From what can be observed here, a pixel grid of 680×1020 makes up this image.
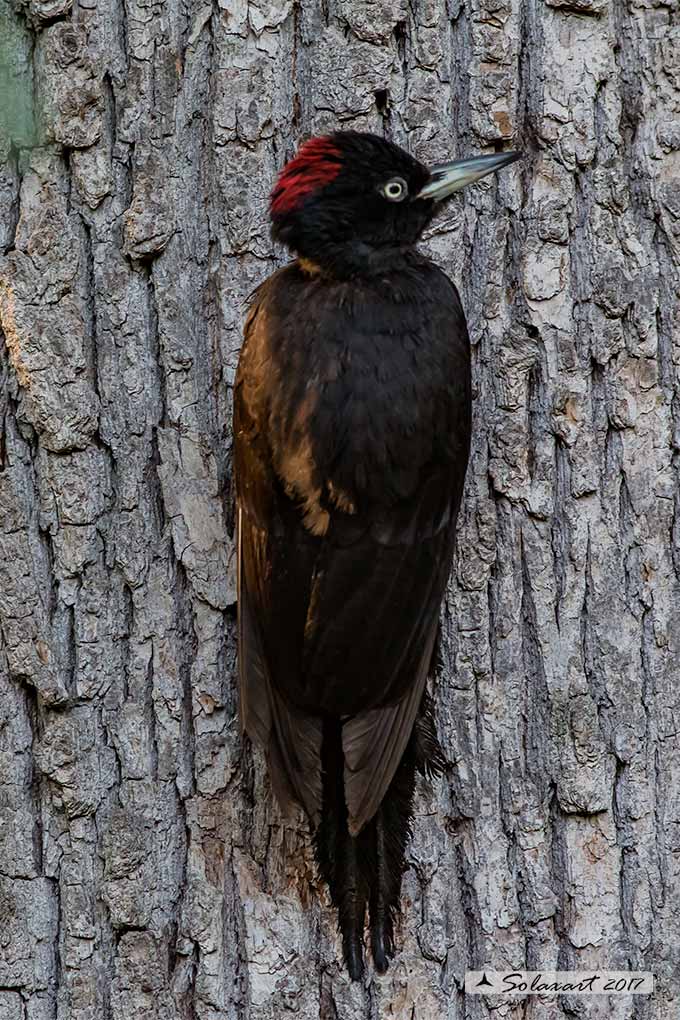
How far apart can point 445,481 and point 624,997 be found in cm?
136

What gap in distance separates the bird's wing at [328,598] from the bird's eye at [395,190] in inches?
16.6

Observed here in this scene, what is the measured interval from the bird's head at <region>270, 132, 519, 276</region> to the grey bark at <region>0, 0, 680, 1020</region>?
0.44ft

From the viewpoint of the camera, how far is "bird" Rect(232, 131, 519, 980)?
308cm

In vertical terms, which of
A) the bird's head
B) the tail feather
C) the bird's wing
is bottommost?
the tail feather

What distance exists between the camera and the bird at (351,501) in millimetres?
3084

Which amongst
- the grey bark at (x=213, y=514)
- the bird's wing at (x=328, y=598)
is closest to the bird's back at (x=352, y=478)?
the bird's wing at (x=328, y=598)

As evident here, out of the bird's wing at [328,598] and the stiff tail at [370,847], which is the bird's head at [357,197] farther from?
the stiff tail at [370,847]

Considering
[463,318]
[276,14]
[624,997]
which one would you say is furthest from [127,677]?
[276,14]

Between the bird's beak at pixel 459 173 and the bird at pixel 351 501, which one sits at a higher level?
the bird's beak at pixel 459 173

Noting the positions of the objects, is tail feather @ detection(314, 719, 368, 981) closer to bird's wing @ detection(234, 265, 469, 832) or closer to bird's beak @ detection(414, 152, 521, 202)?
bird's wing @ detection(234, 265, 469, 832)

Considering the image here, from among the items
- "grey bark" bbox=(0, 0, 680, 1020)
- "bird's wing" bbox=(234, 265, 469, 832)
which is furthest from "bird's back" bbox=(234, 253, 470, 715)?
"grey bark" bbox=(0, 0, 680, 1020)

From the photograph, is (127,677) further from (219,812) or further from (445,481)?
(445,481)

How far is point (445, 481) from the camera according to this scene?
3.14 m

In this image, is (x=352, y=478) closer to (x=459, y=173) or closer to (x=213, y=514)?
(x=213, y=514)
